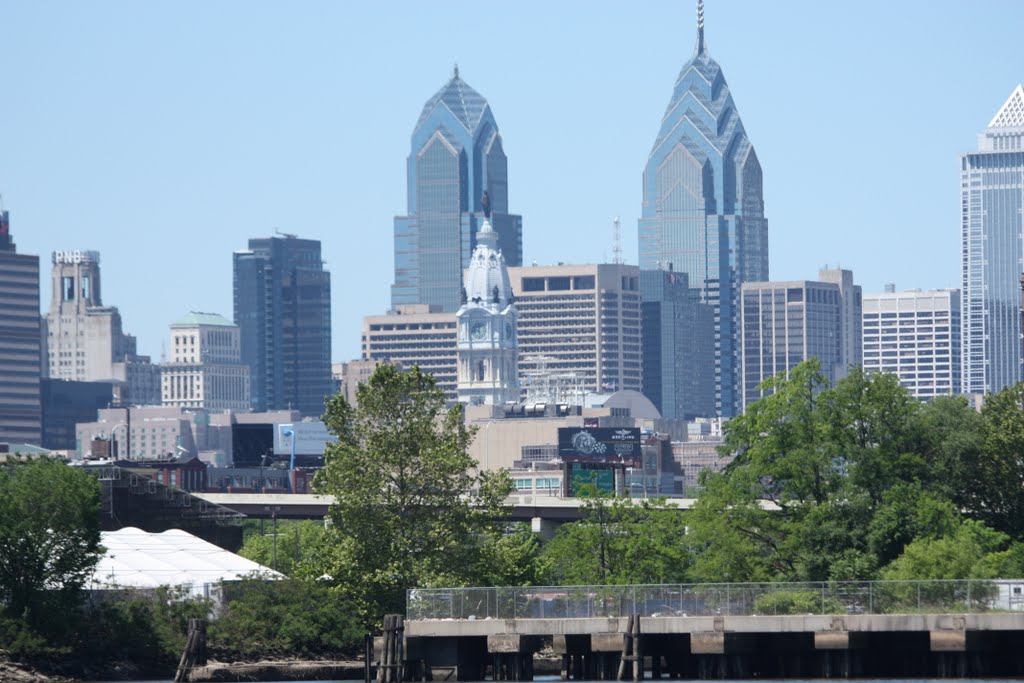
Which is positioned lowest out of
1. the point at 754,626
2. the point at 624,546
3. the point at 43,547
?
the point at 754,626

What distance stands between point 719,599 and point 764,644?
3.85m

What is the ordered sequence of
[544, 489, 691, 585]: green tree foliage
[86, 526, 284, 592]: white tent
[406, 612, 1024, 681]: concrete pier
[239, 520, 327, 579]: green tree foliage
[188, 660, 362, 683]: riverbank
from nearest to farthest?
[406, 612, 1024, 681]: concrete pier, [188, 660, 362, 683]: riverbank, [86, 526, 284, 592]: white tent, [544, 489, 691, 585]: green tree foliage, [239, 520, 327, 579]: green tree foliage

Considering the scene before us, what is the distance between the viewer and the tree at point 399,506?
10950cm

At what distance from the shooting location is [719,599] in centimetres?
10419

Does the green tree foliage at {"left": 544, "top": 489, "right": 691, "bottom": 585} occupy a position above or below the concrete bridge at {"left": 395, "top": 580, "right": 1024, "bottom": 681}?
above

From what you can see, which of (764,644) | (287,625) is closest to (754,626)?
(764,644)

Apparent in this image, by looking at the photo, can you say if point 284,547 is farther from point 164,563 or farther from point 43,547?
point 43,547

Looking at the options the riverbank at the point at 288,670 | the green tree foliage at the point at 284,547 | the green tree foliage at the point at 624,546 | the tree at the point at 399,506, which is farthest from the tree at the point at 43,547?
the green tree foliage at the point at 284,547

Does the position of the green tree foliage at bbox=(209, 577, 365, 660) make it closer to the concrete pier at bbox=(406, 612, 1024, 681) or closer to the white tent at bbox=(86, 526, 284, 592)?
the white tent at bbox=(86, 526, 284, 592)

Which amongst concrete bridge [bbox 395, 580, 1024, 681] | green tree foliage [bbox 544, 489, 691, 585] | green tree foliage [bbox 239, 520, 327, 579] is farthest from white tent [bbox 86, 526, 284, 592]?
concrete bridge [bbox 395, 580, 1024, 681]

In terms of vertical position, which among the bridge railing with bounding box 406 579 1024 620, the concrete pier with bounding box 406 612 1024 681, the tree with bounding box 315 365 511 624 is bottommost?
the concrete pier with bounding box 406 612 1024 681

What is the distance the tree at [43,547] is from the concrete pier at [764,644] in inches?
554

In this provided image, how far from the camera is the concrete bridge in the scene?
102312mm

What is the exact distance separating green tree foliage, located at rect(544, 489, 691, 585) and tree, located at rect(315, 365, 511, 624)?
39.7 feet
